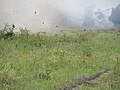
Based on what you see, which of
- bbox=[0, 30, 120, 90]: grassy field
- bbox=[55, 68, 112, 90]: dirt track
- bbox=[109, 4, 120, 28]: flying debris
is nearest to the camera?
bbox=[55, 68, 112, 90]: dirt track

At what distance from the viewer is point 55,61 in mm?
17125

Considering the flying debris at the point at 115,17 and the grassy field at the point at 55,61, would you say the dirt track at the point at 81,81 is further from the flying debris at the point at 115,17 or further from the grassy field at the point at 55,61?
the flying debris at the point at 115,17

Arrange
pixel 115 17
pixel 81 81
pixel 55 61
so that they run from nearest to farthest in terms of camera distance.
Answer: pixel 81 81 < pixel 55 61 < pixel 115 17

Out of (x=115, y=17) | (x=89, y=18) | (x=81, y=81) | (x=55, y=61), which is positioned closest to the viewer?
(x=81, y=81)

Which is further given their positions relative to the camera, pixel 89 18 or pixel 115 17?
pixel 89 18

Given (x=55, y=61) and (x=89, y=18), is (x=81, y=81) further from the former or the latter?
(x=89, y=18)

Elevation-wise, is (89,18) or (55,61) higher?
(89,18)

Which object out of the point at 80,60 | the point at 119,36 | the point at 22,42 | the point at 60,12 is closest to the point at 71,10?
the point at 60,12

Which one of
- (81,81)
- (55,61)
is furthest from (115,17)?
(81,81)

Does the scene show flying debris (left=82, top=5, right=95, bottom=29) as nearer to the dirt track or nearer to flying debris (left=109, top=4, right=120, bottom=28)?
flying debris (left=109, top=4, right=120, bottom=28)

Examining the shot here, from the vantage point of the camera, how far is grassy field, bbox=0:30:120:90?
13.8 m

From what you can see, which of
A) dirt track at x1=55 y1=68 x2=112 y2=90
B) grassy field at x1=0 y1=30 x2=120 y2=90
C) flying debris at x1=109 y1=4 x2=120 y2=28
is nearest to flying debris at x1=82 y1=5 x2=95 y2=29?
flying debris at x1=109 y1=4 x2=120 y2=28

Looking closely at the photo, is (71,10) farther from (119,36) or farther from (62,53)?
(62,53)

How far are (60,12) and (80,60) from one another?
17614 millimetres
